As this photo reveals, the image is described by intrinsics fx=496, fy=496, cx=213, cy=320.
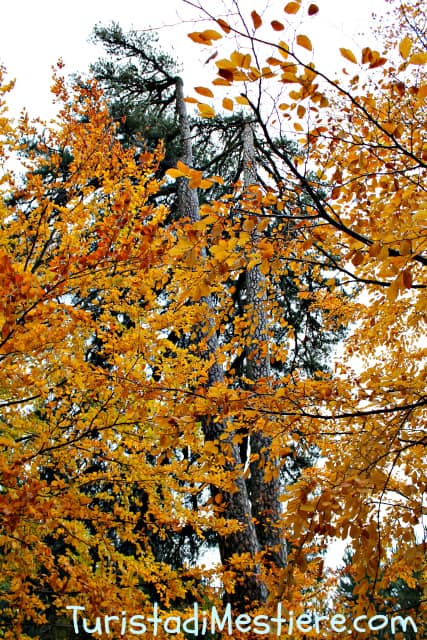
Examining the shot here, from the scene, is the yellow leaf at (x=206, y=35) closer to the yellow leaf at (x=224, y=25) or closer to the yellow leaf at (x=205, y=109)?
the yellow leaf at (x=224, y=25)

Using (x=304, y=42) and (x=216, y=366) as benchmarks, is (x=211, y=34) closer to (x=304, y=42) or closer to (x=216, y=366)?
(x=304, y=42)

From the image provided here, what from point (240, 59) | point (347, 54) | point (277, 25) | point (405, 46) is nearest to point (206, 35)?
point (240, 59)

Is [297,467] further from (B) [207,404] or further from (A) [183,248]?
(A) [183,248]

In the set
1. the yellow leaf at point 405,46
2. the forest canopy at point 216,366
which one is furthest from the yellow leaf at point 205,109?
the yellow leaf at point 405,46

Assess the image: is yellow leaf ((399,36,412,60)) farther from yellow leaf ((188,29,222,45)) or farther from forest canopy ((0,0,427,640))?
yellow leaf ((188,29,222,45))

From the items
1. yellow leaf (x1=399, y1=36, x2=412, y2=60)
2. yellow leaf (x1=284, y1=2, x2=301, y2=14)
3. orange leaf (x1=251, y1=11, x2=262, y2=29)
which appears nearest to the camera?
orange leaf (x1=251, y1=11, x2=262, y2=29)

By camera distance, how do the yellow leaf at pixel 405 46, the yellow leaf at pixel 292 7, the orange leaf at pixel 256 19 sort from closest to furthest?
the orange leaf at pixel 256 19 → the yellow leaf at pixel 292 7 → the yellow leaf at pixel 405 46

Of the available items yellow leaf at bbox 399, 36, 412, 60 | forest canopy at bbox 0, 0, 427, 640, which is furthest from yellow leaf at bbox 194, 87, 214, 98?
yellow leaf at bbox 399, 36, 412, 60

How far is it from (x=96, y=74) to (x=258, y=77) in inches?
351

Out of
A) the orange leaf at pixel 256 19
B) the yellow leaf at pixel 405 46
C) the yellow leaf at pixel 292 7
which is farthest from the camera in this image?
the yellow leaf at pixel 405 46

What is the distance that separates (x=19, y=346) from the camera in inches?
102

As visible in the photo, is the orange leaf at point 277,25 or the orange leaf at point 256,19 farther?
the orange leaf at point 277,25

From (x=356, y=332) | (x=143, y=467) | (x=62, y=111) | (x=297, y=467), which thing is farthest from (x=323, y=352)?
(x=62, y=111)

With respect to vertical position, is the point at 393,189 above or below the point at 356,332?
below
